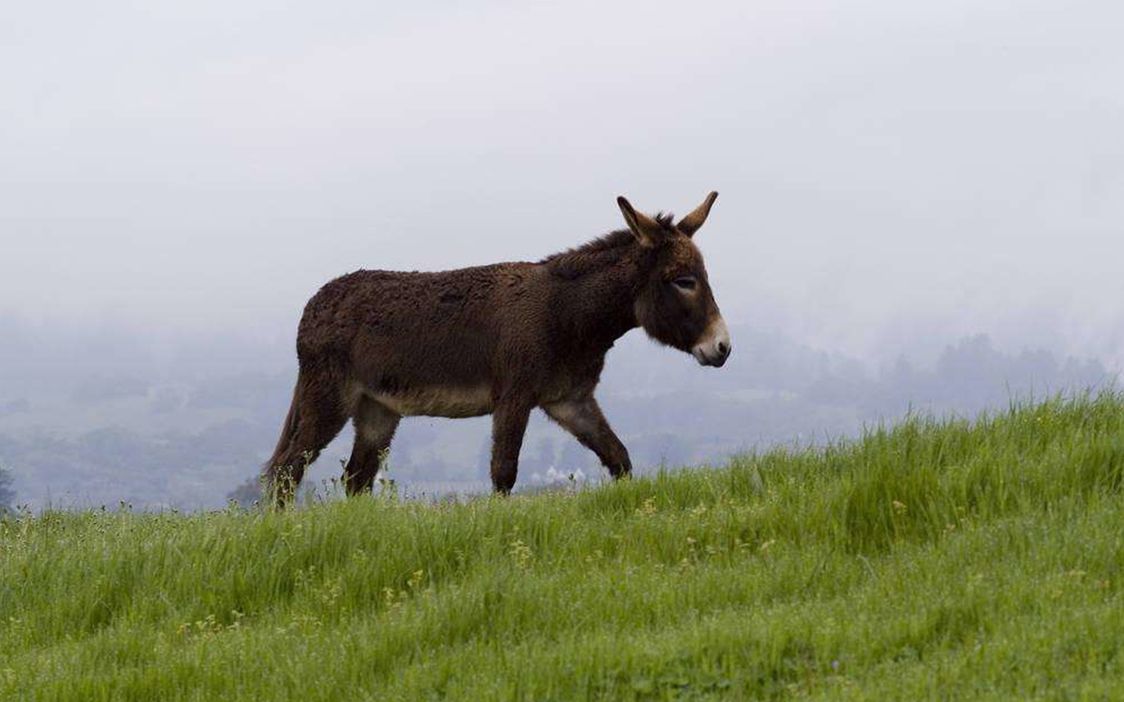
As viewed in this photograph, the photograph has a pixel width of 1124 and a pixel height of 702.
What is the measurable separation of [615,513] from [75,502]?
6.85m

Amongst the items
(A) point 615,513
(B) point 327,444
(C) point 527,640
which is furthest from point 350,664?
(B) point 327,444

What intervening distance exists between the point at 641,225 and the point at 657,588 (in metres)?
6.35

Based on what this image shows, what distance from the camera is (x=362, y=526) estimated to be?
29.8 ft

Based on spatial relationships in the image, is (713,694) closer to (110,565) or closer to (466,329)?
(110,565)

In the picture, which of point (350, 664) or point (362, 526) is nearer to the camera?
point (350, 664)

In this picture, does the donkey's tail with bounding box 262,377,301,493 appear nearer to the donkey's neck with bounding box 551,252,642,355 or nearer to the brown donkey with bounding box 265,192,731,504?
the brown donkey with bounding box 265,192,731,504

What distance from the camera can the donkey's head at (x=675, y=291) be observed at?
13.2 m

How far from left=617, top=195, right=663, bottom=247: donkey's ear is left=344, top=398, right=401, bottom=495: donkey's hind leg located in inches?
135

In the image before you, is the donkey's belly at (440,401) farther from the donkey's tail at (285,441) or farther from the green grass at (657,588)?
the green grass at (657,588)

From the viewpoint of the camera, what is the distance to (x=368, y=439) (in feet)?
48.7

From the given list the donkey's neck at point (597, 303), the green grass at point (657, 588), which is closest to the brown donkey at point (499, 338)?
the donkey's neck at point (597, 303)

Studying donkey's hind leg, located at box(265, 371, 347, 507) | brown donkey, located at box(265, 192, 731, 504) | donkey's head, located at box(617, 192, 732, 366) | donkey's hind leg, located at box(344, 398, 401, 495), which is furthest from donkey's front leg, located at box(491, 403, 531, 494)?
donkey's hind leg, located at box(265, 371, 347, 507)

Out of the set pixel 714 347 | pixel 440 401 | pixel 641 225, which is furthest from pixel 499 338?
pixel 714 347

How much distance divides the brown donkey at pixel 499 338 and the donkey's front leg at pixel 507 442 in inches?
0.5
